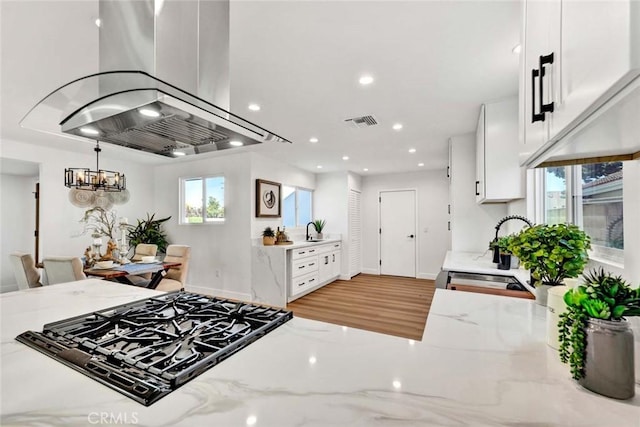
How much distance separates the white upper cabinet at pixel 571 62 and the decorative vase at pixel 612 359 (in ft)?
1.54

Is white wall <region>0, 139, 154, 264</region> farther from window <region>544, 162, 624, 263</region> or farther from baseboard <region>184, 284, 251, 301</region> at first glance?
window <region>544, 162, 624, 263</region>

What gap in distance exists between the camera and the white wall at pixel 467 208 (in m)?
3.39

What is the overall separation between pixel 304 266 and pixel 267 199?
132 centimetres

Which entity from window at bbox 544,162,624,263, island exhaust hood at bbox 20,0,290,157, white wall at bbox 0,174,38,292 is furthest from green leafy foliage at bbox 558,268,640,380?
white wall at bbox 0,174,38,292

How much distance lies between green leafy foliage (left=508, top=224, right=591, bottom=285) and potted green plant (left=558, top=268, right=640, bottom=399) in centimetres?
56

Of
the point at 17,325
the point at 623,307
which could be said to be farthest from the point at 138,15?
the point at 623,307

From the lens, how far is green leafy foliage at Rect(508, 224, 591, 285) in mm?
1166

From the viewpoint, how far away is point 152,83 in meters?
0.87

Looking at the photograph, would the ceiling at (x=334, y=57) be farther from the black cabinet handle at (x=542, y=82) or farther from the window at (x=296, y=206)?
the window at (x=296, y=206)

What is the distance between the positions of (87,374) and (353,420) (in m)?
0.71

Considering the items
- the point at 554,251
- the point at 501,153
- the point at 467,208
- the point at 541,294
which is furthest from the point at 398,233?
the point at 554,251

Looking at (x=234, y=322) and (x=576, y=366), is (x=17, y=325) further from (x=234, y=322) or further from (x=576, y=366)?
(x=576, y=366)

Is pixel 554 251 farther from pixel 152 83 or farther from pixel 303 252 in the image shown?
pixel 303 252

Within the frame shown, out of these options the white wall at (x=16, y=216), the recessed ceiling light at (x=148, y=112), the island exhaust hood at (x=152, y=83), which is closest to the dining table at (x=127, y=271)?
the island exhaust hood at (x=152, y=83)
